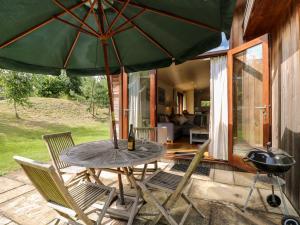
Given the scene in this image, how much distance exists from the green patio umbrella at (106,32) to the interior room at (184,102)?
1340mm

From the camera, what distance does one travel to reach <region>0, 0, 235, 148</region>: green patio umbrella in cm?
185

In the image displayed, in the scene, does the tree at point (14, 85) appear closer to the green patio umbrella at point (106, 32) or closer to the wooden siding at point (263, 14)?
the green patio umbrella at point (106, 32)

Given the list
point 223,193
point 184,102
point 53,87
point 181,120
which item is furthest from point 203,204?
point 53,87

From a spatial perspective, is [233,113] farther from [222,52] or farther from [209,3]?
[209,3]

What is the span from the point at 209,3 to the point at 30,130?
9.72 metres

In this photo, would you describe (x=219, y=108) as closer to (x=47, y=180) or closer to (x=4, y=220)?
(x=47, y=180)

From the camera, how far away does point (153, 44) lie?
2658mm

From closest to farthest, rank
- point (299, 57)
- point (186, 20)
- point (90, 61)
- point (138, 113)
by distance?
1. point (186, 20)
2. point (299, 57)
3. point (90, 61)
4. point (138, 113)

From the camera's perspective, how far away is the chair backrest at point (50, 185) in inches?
48.9

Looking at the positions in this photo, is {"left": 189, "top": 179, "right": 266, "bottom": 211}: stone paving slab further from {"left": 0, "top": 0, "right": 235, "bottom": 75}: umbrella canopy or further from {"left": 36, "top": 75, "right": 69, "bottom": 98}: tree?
{"left": 36, "top": 75, "right": 69, "bottom": 98}: tree

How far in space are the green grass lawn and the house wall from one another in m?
4.74

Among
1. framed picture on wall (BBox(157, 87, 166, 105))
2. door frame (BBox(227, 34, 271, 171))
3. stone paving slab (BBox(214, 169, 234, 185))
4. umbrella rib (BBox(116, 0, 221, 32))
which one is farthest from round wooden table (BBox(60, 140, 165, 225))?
framed picture on wall (BBox(157, 87, 166, 105))

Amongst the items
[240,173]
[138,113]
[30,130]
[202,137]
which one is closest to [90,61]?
[138,113]

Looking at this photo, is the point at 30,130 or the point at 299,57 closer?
the point at 299,57
